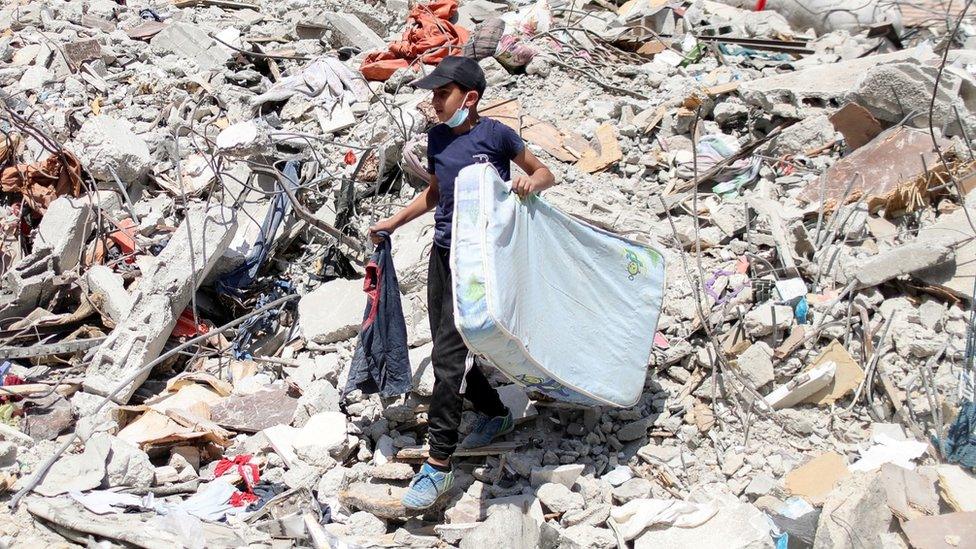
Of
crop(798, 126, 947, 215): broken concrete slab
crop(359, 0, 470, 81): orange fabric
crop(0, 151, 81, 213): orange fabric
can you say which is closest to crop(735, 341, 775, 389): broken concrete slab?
crop(798, 126, 947, 215): broken concrete slab

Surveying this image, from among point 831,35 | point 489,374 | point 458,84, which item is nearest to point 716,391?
point 489,374

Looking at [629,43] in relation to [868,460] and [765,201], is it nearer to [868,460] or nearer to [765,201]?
[765,201]

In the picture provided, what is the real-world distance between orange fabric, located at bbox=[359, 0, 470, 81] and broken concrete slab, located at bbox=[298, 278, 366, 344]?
2673 millimetres

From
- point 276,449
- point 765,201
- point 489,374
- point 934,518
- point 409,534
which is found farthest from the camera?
point 765,201

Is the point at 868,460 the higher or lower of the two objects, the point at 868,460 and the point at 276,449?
the lower

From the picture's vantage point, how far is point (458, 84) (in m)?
3.54

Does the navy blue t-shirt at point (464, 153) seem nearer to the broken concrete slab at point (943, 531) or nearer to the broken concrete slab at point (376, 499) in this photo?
the broken concrete slab at point (376, 499)

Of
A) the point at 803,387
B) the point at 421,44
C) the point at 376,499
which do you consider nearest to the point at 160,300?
the point at 376,499

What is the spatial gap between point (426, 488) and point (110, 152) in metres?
3.82

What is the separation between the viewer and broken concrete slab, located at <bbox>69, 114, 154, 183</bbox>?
6168mm

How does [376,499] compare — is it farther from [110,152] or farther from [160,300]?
[110,152]

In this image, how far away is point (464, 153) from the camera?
3.60 meters

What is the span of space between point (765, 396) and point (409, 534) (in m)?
1.89

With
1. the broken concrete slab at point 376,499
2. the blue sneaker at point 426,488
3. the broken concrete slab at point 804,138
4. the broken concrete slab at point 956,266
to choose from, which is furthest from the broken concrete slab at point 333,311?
the broken concrete slab at point 956,266
